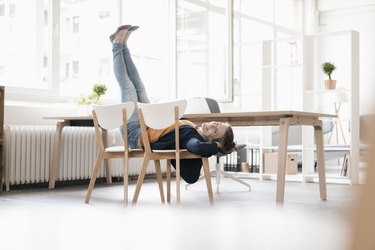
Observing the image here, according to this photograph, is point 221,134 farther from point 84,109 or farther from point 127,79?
point 84,109

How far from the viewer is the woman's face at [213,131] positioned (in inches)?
143

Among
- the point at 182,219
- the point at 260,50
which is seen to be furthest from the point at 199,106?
the point at 182,219

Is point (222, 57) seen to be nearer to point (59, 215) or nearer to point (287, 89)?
point (287, 89)

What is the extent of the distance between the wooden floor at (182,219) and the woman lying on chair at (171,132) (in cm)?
36

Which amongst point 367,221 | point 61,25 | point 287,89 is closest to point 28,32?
point 61,25

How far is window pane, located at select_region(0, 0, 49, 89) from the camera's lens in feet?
17.4

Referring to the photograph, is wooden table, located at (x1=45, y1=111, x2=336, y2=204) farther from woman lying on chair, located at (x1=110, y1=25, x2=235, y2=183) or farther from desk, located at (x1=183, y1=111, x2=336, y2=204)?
woman lying on chair, located at (x1=110, y1=25, x2=235, y2=183)

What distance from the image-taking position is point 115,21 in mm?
6277

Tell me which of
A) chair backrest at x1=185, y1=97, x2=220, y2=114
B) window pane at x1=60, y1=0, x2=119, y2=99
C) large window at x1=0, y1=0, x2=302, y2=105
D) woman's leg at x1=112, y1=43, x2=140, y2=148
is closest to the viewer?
woman's leg at x1=112, y1=43, x2=140, y2=148

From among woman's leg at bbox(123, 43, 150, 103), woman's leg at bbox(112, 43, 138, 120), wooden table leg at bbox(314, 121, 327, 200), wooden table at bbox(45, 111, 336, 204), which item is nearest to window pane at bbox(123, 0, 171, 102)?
wooden table at bbox(45, 111, 336, 204)

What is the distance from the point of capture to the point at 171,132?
3.67 meters

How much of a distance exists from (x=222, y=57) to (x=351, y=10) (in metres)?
4.70

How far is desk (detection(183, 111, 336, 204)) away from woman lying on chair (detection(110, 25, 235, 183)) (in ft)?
0.60

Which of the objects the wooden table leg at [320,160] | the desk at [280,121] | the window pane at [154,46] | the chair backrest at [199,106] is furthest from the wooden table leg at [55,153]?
the wooden table leg at [320,160]
